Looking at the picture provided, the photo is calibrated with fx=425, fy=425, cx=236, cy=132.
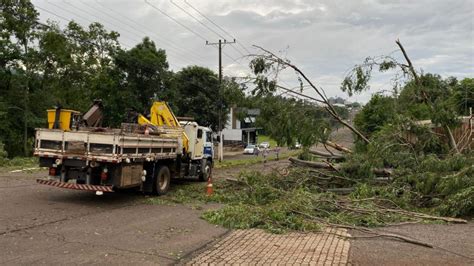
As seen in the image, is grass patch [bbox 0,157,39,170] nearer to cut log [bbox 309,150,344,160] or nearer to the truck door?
the truck door

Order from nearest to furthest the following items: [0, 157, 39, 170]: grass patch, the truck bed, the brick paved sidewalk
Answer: the brick paved sidewalk, the truck bed, [0, 157, 39, 170]: grass patch

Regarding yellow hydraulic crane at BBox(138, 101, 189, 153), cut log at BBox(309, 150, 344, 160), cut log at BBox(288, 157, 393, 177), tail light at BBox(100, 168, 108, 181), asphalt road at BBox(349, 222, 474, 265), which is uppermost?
yellow hydraulic crane at BBox(138, 101, 189, 153)

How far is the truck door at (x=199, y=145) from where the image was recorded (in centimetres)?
1625

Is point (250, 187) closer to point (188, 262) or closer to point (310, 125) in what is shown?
point (310, 125)

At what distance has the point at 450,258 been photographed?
693 centimetres

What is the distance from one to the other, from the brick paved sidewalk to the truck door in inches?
315

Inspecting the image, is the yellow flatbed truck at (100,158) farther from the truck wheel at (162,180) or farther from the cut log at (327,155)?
the cut log at (327,155)

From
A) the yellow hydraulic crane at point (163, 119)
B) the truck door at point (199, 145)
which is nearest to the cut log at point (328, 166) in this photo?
the truck door at point (199, 145)

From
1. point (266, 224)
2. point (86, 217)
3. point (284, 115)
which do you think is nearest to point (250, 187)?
point (284, 115)

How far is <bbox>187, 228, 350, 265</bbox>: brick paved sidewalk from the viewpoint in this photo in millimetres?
6484

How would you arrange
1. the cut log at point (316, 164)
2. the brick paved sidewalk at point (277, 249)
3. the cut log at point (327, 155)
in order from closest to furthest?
1. the brick paved sidewalk at point (277, 249)
2. the cut log at point (316, 164)
3. the cut log at point (327, 155)

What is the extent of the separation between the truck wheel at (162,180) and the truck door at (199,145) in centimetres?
272

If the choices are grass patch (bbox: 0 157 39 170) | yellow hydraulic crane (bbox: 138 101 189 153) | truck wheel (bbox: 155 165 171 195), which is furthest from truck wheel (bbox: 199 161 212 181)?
grass patch (bbox: 0 157 39 170)

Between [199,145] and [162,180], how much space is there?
3.53m
